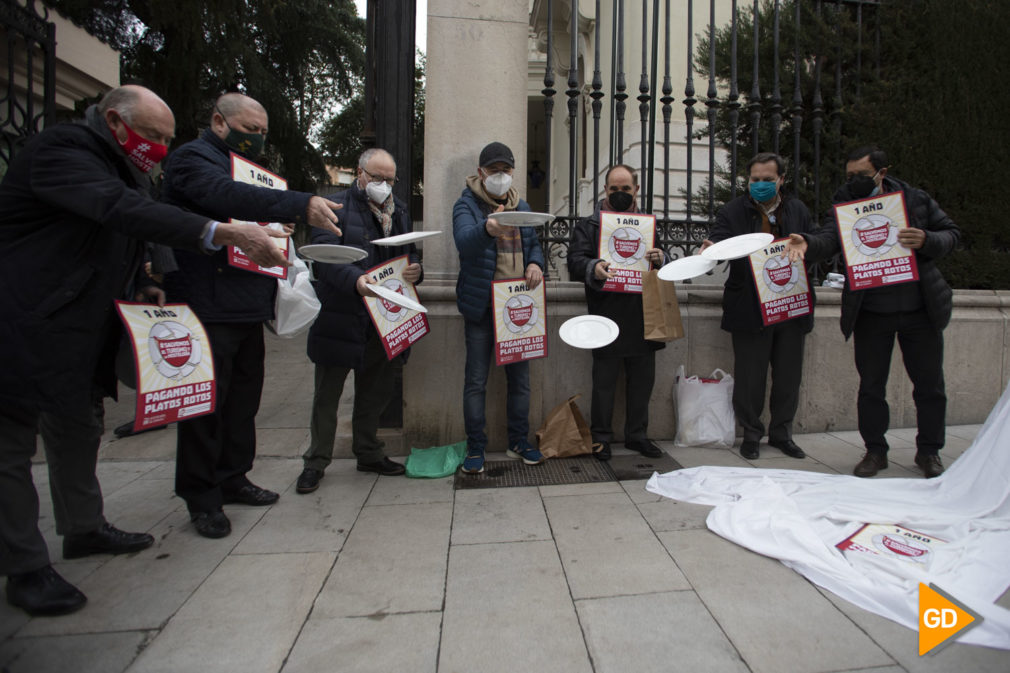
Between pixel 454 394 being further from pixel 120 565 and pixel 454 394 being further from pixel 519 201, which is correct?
pixel 120 565

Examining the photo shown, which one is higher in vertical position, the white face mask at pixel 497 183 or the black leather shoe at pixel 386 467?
the white face mask at pixel 497 183

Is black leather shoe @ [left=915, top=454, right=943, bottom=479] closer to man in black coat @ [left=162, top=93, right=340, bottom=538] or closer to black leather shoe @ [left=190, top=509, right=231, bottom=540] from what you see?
man in black coat @ [left=162, top=93, right=340, bottom=538]

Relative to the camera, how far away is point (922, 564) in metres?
2.56

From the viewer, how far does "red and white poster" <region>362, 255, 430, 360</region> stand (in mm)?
3656

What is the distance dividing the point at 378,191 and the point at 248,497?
2.02 meters

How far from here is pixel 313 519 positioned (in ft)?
10.8

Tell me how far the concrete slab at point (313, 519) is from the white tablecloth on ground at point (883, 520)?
1.84 m

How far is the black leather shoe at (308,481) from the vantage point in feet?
12.1

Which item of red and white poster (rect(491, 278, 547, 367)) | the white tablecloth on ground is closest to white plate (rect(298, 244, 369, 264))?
red and white poster (rect(491, 278, 547, 367))

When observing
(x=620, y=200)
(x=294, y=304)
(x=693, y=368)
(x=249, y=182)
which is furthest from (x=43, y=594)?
(x=693, y=368)

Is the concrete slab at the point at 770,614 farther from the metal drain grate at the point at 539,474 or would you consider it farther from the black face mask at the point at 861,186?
the black face mask at the point at 861,186

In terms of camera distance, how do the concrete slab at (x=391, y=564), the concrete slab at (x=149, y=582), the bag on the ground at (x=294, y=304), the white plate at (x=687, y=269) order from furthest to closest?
the white plate at (x=687, y=269) < the bag on the ground at (x=294, y=304) < the concrete slab at (x=391, y=564) < the concrete slab at (x=149, y=582)

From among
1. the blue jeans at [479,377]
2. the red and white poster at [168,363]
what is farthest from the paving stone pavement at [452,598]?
the red and white poster at [168,363]

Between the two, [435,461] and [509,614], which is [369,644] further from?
[435,461]
